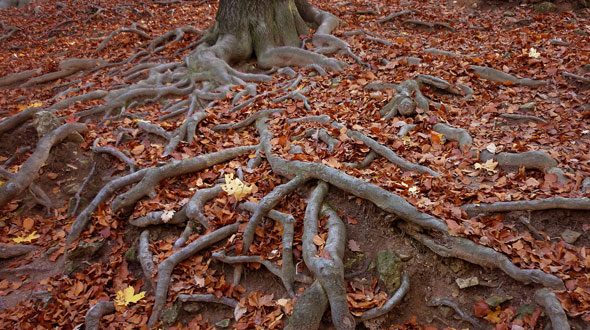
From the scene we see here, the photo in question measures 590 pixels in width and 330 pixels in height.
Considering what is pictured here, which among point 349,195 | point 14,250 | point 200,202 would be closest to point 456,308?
point 349,195

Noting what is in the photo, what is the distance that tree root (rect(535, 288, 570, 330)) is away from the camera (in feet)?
7.44

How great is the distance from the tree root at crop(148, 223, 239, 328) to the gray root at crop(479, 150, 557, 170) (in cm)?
283

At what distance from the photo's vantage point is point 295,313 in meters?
2.68

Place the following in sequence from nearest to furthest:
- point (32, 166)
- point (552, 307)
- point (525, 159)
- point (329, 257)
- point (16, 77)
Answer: point (552, 307)
point (329, 257)
point (525, 159)
point (32, 166)
point (16, 77)

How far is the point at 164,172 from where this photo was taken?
4.10m

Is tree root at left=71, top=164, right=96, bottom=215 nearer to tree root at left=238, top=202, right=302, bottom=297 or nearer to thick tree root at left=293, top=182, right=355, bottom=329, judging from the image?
tree root at left=238, top=202, right=302, bottom=297

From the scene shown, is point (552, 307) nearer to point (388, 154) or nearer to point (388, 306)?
point (388, 306)

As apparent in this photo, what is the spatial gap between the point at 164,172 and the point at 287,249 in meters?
1.87

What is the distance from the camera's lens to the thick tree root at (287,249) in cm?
303

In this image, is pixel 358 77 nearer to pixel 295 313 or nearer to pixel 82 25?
pixel 295 313

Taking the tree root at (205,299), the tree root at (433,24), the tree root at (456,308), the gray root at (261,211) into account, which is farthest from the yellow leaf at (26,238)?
the tree root at (433,24)

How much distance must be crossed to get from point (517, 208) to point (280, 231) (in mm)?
2055

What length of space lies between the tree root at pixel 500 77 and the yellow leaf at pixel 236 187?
13.9 ft

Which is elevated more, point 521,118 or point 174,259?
point 521,118
